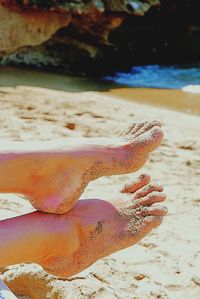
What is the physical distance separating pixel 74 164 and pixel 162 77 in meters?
4.73

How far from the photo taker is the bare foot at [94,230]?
67.1 inches

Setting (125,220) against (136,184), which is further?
(136,184)

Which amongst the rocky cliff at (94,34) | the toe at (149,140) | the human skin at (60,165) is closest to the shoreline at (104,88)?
the rocky cliff at (94,34)

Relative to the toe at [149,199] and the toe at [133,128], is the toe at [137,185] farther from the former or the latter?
the toe at [133,128]

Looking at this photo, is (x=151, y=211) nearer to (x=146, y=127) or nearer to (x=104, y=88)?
(x=146, y=127)

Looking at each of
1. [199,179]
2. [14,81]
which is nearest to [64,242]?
[199,179]

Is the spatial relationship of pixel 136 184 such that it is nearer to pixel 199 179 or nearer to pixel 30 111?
pixel 199 179

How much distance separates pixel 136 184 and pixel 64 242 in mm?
447

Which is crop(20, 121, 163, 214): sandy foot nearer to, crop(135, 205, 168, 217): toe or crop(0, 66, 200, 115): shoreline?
crop(135, 205, 168, 217): toe

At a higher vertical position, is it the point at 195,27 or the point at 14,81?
the point at 195,27

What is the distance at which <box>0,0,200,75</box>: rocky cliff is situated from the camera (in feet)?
20.5

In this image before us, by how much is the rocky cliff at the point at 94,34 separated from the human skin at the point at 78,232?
4492 mm

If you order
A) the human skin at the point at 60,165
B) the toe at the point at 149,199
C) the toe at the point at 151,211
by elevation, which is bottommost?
the toe at the point at 151,211

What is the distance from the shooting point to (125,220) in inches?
72.7
